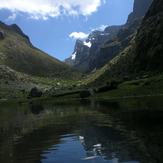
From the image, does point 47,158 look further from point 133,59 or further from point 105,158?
point 133,59

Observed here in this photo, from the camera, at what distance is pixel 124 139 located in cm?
1878

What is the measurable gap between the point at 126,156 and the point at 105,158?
1.39 metres

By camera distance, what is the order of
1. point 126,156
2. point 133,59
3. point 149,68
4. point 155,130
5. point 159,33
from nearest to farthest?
point 126,156 → point 155,130 → point 149,68 → point 159,33 → point 133,59

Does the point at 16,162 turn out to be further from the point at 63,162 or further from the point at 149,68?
the point at 149,68

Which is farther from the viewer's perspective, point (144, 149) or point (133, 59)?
point (133, 59)

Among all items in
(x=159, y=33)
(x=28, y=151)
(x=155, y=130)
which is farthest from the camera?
(x=159, y=33)

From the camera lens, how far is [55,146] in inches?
773

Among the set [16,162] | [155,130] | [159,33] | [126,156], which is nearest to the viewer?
[126,156]

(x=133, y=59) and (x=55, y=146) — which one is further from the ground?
(x=133, y=59)

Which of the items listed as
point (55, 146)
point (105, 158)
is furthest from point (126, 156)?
point (55, 146)

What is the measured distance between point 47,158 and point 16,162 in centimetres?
223

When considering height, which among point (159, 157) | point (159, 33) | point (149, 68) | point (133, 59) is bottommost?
point (159, 157)

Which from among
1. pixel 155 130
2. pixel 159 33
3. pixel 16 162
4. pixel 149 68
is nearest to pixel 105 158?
pixel 16 162

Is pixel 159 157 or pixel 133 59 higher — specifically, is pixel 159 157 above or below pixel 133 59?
below
